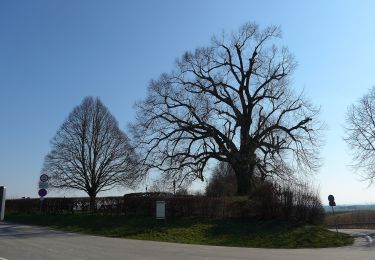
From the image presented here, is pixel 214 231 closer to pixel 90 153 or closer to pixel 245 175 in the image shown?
pixel 245 175

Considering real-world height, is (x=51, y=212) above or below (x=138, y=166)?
below

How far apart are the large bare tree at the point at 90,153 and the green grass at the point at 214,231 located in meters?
23.8

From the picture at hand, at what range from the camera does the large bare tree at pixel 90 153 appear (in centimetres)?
5597

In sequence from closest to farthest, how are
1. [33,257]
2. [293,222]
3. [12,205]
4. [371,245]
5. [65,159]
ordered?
[33,257]
[371,245]
[293,222]
[12,205]
[65,159]

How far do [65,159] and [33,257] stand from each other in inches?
1672

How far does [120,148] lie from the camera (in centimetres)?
5872

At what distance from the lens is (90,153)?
186 feet

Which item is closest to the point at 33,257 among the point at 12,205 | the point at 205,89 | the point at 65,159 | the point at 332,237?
the point at 332,237

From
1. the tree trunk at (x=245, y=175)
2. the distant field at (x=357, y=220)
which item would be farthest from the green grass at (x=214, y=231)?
the distant field at (x=357, y=220)

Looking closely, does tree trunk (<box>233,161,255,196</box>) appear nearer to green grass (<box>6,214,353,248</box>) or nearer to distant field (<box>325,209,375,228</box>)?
distant field (<box>325,209,375,228</box>)

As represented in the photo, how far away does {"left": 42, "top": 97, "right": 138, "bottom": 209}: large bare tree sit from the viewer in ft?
184

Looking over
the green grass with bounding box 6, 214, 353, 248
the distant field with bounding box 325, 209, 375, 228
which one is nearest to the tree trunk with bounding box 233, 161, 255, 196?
the distant field with bounding box 325, 209, 375, 228

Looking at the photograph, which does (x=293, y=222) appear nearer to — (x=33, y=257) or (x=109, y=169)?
(x=33, y=257)

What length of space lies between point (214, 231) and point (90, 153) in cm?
3290
